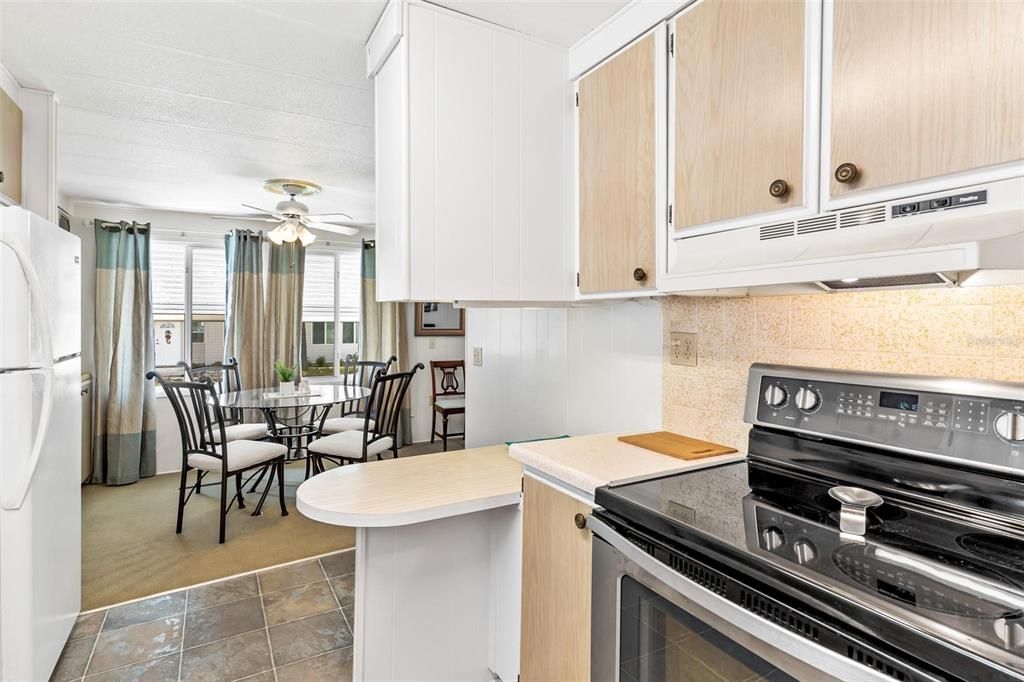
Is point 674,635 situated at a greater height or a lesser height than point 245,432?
greater

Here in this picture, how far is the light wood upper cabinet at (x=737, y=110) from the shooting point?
1.13 m

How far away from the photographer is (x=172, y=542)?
3180mm

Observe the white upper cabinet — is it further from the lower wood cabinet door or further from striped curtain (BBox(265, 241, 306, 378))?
striped curtain (BBox(265, 241, 306, 378))

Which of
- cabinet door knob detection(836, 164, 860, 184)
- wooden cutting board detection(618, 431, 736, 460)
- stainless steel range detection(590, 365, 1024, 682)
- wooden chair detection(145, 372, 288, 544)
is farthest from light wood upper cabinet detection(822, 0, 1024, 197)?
wooden chair detection(145, 372, 288, 544)

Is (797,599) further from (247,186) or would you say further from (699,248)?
(247,186)

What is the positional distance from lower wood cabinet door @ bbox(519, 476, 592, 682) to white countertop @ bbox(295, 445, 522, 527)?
0.16 meters

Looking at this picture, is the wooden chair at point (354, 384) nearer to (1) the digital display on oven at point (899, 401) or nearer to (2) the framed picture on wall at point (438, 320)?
(2) the framed picture on wall at point (438, 320)

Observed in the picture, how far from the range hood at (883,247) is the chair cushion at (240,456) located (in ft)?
10.3

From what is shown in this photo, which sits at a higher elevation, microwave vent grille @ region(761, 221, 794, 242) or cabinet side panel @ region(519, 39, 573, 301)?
cabinet side panel @ region(519, 39, 573, 301)

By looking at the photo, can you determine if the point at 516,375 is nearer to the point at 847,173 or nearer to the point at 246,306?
the point at 847,173

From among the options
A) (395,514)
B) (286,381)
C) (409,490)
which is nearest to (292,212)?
(286,381)

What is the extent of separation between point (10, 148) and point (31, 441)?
4.01ft

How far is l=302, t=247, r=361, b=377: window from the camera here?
211 inches

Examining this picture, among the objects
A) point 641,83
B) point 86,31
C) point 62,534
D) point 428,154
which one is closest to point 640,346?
point 641,83
